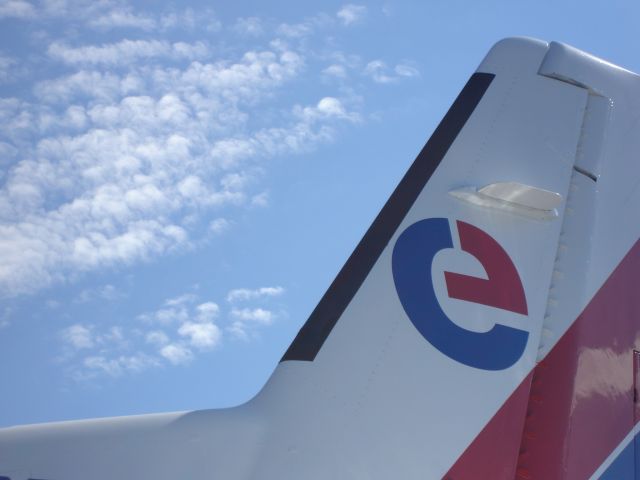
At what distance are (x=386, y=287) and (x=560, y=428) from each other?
4.08 ft

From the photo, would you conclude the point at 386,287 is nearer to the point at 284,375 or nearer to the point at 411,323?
the point at 411,323

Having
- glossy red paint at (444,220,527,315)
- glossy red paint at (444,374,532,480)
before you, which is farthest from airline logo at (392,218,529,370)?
glossy red paint at (444,374,532,480)

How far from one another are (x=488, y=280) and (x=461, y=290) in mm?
197

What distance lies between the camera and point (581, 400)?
4977 mm

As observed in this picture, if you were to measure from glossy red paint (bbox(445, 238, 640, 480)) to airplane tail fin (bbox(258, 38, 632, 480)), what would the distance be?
0.07ft

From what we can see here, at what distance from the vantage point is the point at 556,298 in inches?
203

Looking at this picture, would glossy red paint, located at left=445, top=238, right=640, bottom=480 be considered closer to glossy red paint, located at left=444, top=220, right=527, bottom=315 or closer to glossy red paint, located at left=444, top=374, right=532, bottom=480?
glossy red paint, located at left=444, top=374, right=532, bottom=480

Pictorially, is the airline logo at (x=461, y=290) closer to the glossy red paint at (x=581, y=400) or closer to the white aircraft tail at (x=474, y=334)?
the white aircraft tail at (x=474, y=334)

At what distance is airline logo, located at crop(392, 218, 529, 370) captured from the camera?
191 inches

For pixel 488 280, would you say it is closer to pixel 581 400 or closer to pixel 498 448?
pixel 581 400

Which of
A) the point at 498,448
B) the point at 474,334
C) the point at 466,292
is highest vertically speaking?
the point at 466,292

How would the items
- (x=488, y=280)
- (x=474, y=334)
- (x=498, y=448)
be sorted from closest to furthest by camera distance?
(x=498, y=448), (x=474, y=334), (x=488, y=280)

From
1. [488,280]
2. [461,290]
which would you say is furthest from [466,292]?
[488,280]

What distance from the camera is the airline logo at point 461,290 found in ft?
15.9
